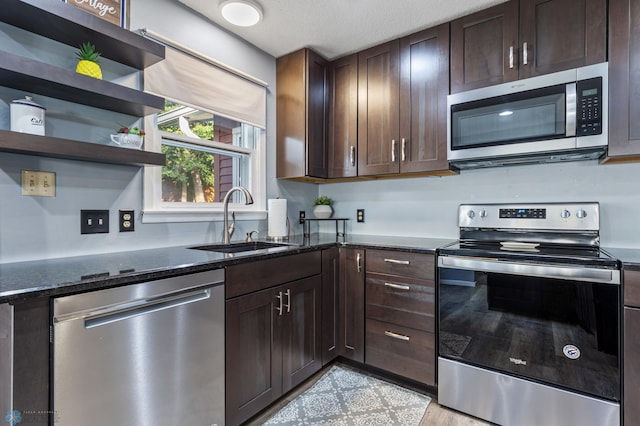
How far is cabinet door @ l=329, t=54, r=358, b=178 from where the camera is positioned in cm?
253

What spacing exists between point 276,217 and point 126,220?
3.37 ft

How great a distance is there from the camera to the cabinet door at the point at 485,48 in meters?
1.88

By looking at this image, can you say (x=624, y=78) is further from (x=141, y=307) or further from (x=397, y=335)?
(x=141, y=307)

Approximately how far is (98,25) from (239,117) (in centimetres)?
103

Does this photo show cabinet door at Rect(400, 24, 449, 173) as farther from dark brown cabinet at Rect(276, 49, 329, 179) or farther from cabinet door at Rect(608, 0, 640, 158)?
cabinet door at Rect(608, 0, 640, 158)

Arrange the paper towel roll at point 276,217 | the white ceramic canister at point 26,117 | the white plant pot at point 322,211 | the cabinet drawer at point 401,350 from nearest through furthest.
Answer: the white ceramic canister at point 26,117 → the cabinet drawer at point 401,350 → the paper towel roll at point 276,217 → the white plant pot at point 322,211

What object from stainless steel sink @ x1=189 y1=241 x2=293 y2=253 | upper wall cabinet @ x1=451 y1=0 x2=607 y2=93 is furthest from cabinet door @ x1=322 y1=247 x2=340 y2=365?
upper wall cabinet @ x1=451 y1=0 x2=607 y2=93

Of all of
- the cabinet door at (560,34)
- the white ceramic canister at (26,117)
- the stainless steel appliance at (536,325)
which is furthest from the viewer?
the cabinet door at (560,34)

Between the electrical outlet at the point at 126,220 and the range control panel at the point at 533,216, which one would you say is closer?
the electrical outlet at the point at 126,220

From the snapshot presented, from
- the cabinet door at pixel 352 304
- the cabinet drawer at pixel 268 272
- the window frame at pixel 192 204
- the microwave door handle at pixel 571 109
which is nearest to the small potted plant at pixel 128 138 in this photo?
the window frame at pixel 192 204

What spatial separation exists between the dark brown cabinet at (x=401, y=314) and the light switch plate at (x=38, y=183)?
5.78ft

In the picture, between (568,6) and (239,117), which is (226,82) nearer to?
(239,117)

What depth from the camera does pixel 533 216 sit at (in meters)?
2.01

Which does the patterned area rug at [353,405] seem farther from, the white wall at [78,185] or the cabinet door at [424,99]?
the cabinet door at [424,99]
